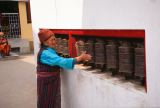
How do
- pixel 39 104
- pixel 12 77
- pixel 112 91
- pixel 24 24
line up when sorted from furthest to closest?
pixel 24 24 → pixel 12 77 → pixel 39 104 → pixel 112 91

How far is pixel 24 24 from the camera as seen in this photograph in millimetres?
17453

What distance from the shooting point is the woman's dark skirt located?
13.0 ft

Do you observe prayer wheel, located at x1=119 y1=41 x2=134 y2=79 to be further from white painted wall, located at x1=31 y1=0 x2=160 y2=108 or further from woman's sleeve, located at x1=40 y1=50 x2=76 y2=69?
woman's sleeve, located at x1=40 y1=50 x2=76 y2=69

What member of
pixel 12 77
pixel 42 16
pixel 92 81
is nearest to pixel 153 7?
pixel 92 81

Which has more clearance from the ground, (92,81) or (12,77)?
(92,81)

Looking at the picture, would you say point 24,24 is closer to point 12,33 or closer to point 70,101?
point 12,33

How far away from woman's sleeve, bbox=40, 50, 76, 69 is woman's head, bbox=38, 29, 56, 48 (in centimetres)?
13

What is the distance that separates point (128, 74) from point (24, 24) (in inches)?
594

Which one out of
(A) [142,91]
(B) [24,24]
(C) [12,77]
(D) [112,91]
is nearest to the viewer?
(A) [142,91]

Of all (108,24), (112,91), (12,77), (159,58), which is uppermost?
(108,24)

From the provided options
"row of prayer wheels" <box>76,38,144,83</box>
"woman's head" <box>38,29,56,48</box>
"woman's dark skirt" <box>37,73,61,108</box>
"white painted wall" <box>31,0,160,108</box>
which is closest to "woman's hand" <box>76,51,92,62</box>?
"row of prayer wheels" <box>76,38,144,83</box>

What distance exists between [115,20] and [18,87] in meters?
5.57

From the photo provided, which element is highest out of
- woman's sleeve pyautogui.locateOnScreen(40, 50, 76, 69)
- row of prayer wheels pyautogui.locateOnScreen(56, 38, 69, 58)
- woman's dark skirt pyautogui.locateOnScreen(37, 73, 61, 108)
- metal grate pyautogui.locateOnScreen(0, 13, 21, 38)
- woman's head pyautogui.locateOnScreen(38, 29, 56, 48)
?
metal grate pyautogui.locateOnScreen(0, 13, 21, 38)

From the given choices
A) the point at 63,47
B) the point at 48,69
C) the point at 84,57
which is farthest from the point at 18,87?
the point at 84,57
